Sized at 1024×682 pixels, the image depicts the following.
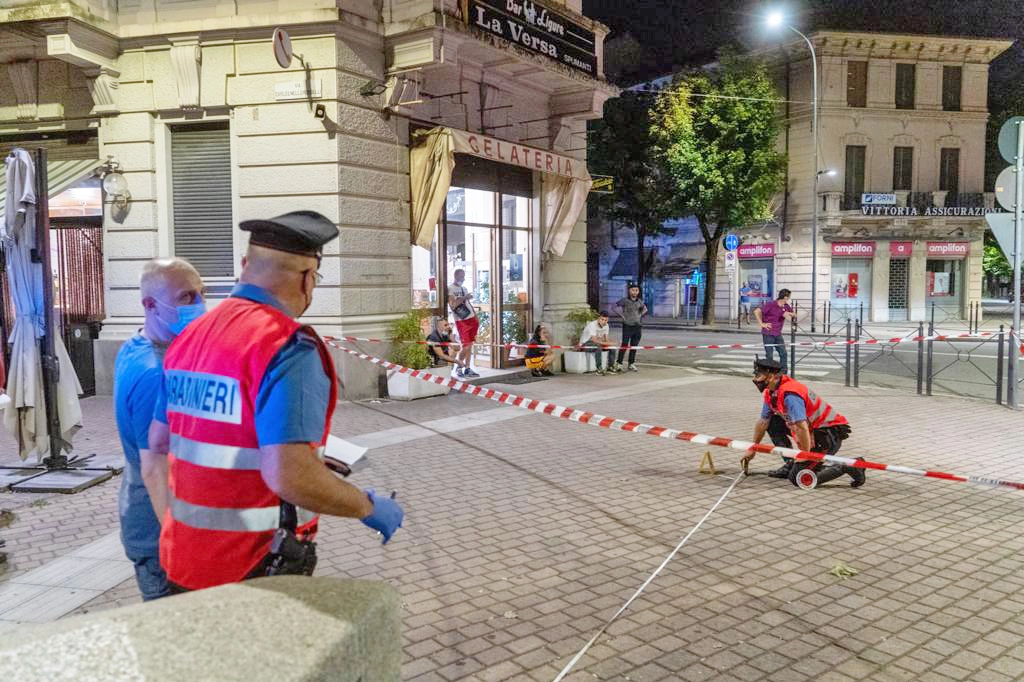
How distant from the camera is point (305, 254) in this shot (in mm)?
2197

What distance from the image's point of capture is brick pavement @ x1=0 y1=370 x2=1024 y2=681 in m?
3.78

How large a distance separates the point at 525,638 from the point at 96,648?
9.61 ft

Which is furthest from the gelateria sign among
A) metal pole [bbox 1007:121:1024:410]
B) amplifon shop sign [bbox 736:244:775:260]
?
amplifon shop sign [bbox 736:244:775:260]

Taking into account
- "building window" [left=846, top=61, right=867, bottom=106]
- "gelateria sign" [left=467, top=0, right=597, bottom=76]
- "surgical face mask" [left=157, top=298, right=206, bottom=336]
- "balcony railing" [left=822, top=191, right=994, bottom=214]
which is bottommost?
"surgical face mask" [left=157, top=298, right=206, bottom=336]

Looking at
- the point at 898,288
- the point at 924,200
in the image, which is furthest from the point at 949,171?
the point at 898,288

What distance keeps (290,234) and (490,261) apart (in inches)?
501

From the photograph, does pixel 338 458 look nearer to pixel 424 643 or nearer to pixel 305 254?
pixel 305 254

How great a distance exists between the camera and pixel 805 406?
22.1 ft

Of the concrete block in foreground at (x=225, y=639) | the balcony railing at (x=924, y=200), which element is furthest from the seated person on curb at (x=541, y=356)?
the balcony railing at (x=924, y=200)

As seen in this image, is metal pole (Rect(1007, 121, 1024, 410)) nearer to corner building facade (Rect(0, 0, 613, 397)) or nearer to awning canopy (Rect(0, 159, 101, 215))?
corner building facade (Rect(0, 0, 613, 397))

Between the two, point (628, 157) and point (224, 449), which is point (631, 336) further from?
point (628, 157)

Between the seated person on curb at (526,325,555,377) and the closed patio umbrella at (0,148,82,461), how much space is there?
865 centimetres

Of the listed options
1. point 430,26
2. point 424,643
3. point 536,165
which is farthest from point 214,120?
point 424,643

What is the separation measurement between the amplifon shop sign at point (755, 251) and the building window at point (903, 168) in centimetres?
555
